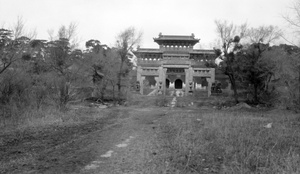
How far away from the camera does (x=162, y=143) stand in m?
6.43

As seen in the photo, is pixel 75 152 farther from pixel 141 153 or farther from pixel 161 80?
pixel 161 80

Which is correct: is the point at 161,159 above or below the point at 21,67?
below

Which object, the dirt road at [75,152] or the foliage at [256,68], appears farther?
the foliage at [256,68]

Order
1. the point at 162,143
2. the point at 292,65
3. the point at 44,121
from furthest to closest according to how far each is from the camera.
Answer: the point at 292,65, the point at 44,121, the point at 162,143

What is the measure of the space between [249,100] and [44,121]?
20.9 meters

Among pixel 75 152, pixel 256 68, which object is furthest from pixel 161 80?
pixel 75 152

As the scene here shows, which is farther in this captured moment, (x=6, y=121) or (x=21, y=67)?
(x=21, y=67)

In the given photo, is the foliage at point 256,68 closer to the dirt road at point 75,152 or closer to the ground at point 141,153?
the ground at point 141,153

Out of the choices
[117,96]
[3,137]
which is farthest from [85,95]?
[3,137]

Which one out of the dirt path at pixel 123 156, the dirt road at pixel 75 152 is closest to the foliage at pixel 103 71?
the dirt road at pixel 75 152

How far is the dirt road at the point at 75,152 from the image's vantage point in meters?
4.31

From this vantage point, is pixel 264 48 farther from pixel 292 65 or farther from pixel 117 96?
pixel 117 96

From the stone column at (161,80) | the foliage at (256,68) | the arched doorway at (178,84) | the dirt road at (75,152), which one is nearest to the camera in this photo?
the dirt road at (75,152)

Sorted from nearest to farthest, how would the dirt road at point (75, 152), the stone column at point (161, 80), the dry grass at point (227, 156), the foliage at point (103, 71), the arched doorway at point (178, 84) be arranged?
the dry grass at point (227, 156) → the dirt road at point (75, 152) → the foliage at point (103, 71) → the stone column at point (161, 80) → the arched doorway at point (178, 84)
